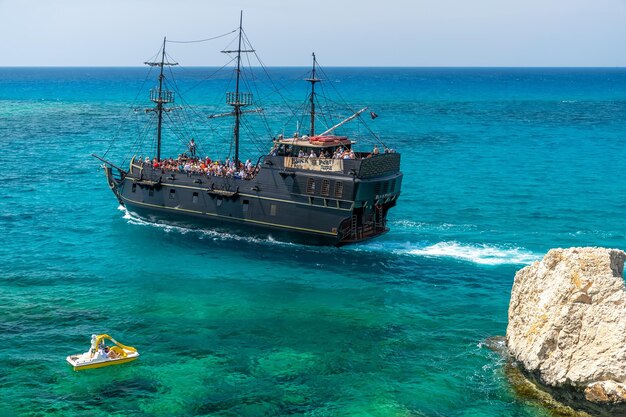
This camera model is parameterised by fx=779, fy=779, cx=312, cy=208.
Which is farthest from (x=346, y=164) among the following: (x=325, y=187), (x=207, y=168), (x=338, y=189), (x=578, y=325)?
(x=578, y=325)

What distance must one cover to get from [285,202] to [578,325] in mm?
24842

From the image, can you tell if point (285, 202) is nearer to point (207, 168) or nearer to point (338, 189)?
point (338, 189)

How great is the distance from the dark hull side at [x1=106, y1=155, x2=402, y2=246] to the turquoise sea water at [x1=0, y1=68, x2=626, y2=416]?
1.29 metres

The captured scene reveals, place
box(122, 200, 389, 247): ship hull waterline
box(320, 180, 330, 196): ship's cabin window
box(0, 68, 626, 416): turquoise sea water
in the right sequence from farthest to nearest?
box(122, 200, 389, 247): ship hull waterline
box(320, 180, 330, 196): ship's cabin window
box(0, 68, 626, 416): turquoise sea water

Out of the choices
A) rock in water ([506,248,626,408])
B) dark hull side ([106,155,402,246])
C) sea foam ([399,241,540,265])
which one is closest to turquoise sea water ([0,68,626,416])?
sea foam ([399,241,540,265])

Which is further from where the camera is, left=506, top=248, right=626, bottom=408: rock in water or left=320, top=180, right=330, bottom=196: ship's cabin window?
left=320, top=180, right=330, bottom=196: ship's cabin window

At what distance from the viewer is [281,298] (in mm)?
40219

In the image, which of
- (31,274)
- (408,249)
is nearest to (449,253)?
(408,249)

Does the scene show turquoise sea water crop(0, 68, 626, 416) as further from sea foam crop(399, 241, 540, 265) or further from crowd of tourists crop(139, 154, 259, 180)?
crowd of tourists crop(139, 154, 259, 180)

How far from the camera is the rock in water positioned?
26.8 metres

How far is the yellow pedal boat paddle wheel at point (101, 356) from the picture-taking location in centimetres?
3088

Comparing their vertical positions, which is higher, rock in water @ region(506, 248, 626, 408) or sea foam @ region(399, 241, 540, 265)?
rock in water @ region(506, 248, 626, 408)

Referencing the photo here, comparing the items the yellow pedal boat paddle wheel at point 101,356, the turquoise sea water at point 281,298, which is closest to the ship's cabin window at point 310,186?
the turquoise sea water at point 281,298

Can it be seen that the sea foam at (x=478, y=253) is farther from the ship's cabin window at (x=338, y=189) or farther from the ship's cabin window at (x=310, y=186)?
the ship's cabin window at (x=310, y=186)
